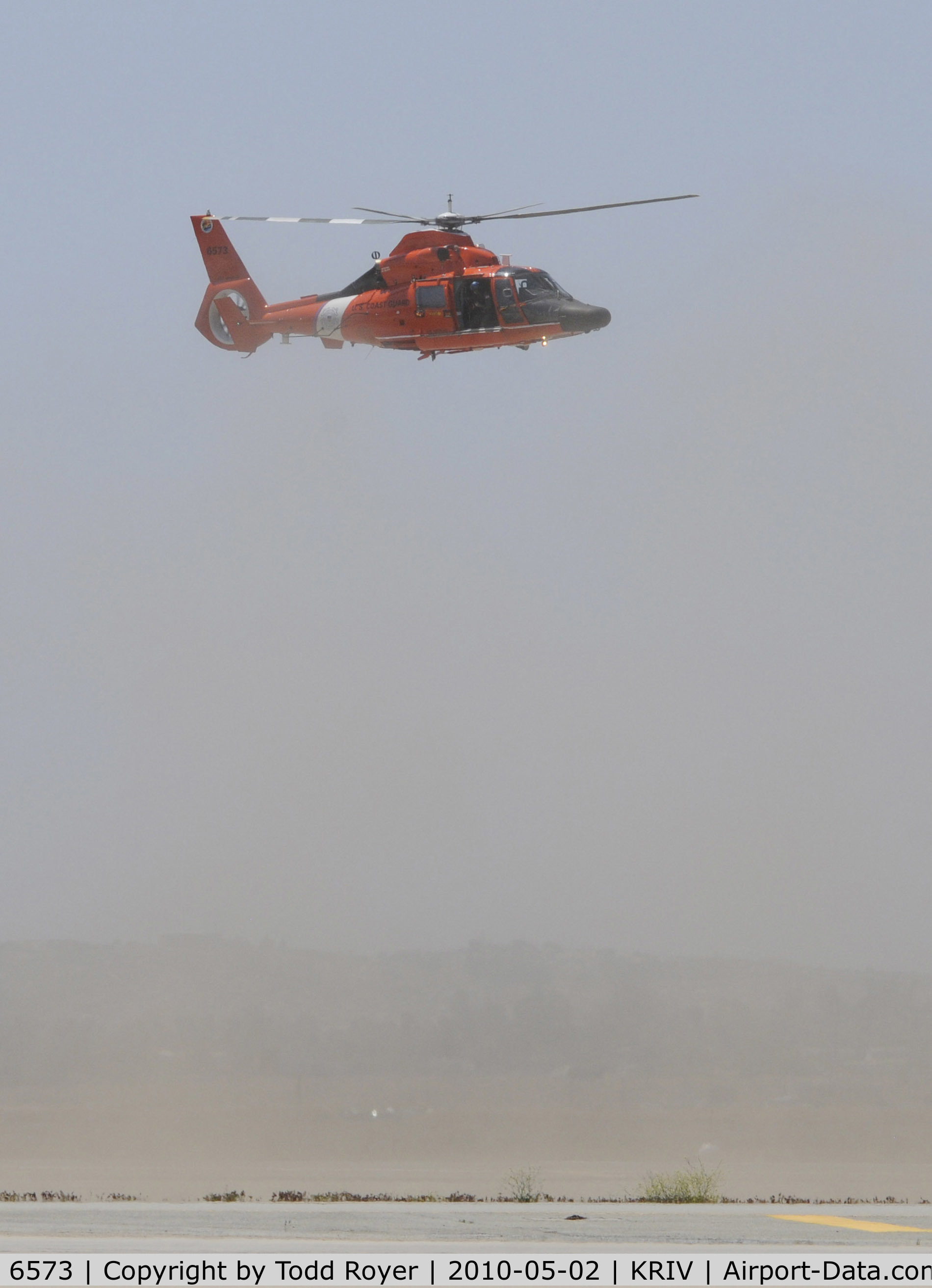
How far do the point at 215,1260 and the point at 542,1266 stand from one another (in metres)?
5.55

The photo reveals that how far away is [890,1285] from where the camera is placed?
25750 millimetres

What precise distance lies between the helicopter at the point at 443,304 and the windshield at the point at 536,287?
0.10ft

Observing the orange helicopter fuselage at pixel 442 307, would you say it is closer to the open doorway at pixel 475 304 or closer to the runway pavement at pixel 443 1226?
the open doorway at pixel 475 304

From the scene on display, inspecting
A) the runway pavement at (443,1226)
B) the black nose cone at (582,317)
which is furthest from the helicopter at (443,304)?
the runway pavement at (443,1226)

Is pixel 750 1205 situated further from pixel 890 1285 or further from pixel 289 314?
pixel 289 314

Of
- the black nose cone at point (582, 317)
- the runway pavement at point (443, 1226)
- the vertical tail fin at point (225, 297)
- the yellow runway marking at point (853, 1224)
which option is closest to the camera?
the runway pavement at point (443, 1226)

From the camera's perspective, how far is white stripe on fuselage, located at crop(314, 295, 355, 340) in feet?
166

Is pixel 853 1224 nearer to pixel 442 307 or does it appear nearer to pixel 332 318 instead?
pixel 442 307

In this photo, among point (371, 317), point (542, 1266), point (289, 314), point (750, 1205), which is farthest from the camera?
point (289, 314)

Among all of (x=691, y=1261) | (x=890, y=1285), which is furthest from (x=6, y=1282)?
(x=890, y=1285)

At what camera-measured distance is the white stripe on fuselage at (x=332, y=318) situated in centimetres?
5047

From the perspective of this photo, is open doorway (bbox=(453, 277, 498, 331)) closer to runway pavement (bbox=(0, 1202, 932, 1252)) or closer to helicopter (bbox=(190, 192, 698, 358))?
helicopter (bbox=(190, 192, 698, 358))

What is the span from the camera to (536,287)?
47.2m

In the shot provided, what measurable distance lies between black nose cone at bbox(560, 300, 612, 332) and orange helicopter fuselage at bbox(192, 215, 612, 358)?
20 mm
